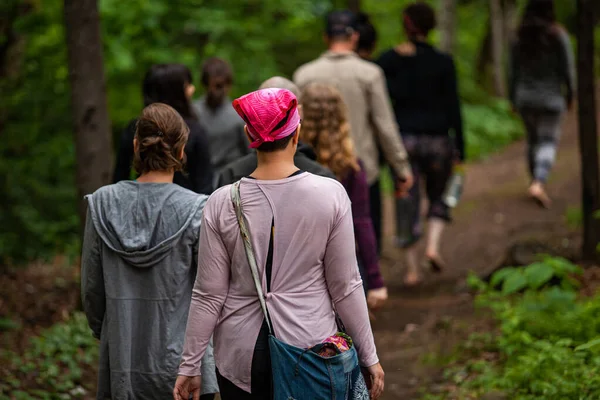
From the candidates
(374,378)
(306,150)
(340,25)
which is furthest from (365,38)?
(374,378)

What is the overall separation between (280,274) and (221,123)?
12.3 feet

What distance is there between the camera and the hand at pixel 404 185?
24.9 feet

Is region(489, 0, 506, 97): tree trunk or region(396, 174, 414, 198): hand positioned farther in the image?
region(489, 0, 506, 97): tree trunk

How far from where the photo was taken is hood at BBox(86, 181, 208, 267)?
3961mm

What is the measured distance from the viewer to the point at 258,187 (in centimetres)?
338

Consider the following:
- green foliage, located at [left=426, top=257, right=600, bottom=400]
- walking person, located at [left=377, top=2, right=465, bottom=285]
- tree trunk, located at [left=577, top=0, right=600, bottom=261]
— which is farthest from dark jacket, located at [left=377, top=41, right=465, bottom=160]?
green foliage, located at [left=426, top=257, right=600, bottom=400]

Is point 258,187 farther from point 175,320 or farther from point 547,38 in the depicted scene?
point 547,38

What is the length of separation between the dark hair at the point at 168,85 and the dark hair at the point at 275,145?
215 cm

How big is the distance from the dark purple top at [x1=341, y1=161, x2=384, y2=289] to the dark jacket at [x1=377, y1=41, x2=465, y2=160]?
10.3ft

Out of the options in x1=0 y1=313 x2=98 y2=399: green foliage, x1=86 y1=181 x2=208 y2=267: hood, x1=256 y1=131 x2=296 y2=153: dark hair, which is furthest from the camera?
x1=0 y1=313 x2=98 y2=399: green foliage

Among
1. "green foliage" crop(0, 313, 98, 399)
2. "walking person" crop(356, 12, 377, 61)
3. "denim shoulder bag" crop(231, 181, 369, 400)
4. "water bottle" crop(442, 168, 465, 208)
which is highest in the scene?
"walking person" crop(356, 12, 377, 61)

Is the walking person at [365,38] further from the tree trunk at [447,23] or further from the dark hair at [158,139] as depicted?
the tree trunk at [447,23]

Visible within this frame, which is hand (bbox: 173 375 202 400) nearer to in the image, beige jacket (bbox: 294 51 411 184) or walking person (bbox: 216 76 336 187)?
walking person (bbox: 216 76 336 187)

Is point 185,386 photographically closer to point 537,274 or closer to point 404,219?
point 537,274
